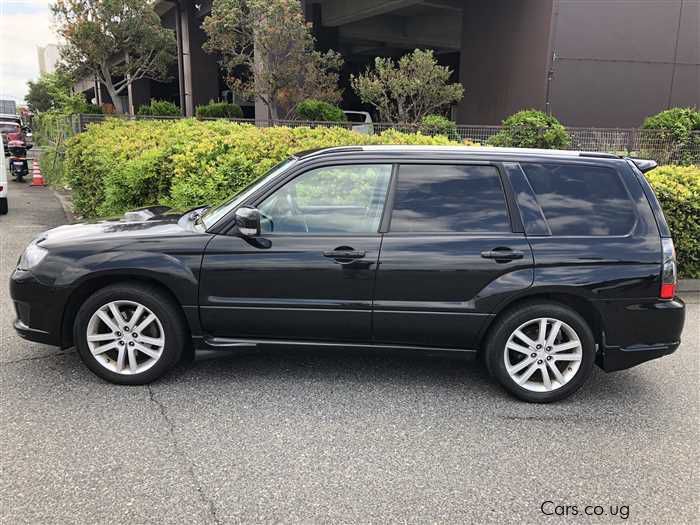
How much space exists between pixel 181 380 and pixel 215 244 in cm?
106

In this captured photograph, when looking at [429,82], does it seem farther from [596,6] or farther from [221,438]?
[221,438]

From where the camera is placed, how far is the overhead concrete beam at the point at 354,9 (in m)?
22.4

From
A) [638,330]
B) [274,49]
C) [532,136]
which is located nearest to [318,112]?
[274,49]

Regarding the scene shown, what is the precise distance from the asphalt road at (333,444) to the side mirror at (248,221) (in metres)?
1.14

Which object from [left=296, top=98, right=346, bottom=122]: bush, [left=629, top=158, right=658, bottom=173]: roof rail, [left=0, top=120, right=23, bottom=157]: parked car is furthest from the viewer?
[left=0, top=120, right=23, bottom=157]: parked car

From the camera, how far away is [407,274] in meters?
3.86

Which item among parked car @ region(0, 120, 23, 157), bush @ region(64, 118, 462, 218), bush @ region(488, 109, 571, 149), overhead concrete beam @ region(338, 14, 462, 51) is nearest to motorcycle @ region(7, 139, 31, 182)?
parked car @ region(0, 120, 23, 157)

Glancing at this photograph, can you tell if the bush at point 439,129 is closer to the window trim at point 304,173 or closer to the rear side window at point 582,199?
the rear side window at point 582,199

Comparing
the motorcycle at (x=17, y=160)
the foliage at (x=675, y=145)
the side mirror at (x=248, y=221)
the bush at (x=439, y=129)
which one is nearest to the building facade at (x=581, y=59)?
the foliage at (x=675, y=145)

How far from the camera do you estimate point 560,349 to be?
393 centimetres

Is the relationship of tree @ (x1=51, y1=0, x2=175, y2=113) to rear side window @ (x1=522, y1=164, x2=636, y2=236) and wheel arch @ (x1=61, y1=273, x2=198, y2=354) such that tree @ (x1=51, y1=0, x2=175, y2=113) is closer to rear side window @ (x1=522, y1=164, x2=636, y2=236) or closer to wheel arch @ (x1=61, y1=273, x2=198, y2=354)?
wheel arch @ (x1=61, y1=273, x2=198, y2=354)

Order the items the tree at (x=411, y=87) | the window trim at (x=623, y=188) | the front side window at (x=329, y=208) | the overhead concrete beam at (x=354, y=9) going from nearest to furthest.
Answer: the window trim at (x=623, y=188)
the front side window at (x=329, y=208)
the tree at (x=411, y=87)
the overhead concrete beam at (x=354, y=9)

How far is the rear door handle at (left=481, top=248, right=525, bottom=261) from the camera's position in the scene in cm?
384

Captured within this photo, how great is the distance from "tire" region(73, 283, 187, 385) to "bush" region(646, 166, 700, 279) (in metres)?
5.85
